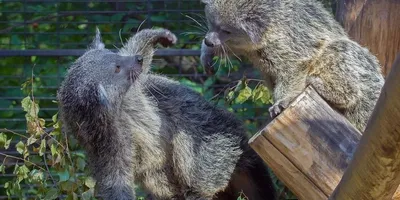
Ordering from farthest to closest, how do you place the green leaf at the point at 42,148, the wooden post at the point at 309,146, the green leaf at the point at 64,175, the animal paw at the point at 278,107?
the green leaf at the point at 64,175 → the green leaf at the point at 42,148 → the animal paw at the point at 278,107 → the wooden post at the point at 309,146

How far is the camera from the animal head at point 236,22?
476 centimetres

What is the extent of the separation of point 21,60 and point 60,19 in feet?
1.52

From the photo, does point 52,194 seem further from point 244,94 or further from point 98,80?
point 244,94

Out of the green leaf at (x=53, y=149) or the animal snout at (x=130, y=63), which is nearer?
the animal snout at (x=130, y=63)

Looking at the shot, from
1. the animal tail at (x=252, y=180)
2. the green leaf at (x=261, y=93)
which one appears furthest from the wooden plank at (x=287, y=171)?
the green leaf at (x=261, y=93)

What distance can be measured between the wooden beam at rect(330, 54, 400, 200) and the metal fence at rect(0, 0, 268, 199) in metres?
3.47

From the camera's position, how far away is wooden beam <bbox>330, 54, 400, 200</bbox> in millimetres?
2945

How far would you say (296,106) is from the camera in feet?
14.4

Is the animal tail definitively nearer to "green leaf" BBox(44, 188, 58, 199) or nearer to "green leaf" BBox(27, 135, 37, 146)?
"green leaf" BBox(44, 188, 58, 199)

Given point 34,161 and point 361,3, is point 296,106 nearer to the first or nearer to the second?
point 361,3

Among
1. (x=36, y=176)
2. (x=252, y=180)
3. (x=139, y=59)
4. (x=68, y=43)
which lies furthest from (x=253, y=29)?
(x=68, y=43)

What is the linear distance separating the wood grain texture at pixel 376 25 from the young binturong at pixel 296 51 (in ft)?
0.84

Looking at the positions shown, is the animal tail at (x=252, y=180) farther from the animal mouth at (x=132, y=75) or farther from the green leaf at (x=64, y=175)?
the green leaf at (x=64, y=175)

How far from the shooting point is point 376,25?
5125mm
